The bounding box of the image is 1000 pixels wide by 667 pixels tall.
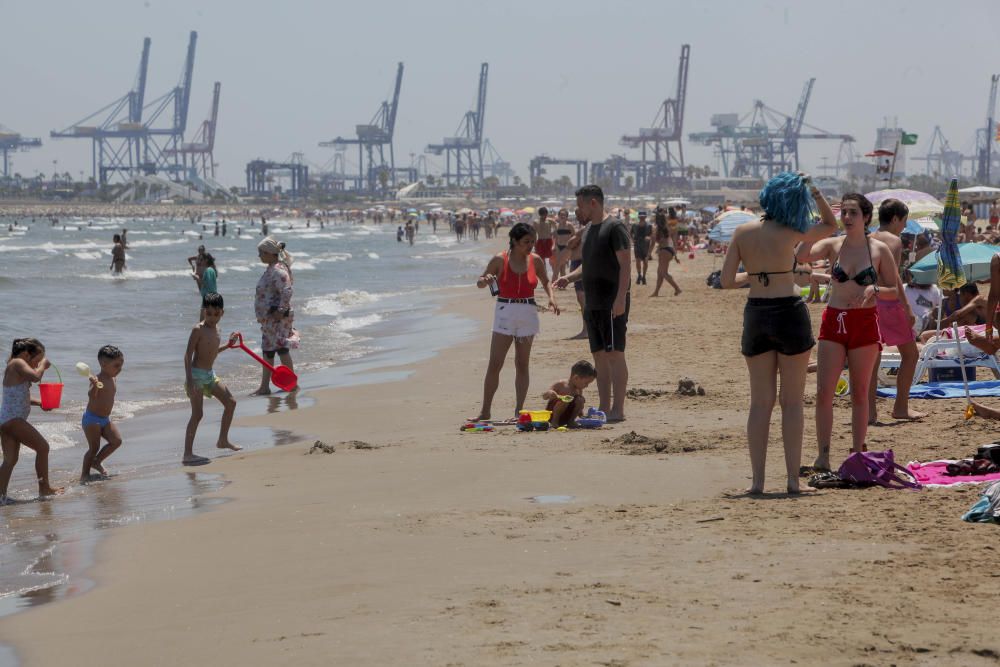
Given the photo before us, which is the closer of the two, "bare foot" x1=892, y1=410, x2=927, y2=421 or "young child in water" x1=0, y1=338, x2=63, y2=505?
"young child in water" x1=0, y1=338, x2=63, y2=505

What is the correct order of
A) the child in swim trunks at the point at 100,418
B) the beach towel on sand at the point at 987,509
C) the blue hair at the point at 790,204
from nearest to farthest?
the beach towel on sand at the point at 987,509
the blue hair at the point at 790,204
the child in swim trunks at the point at 100,418

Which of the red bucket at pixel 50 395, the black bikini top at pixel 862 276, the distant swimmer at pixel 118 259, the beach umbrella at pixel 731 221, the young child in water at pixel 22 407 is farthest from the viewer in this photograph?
the distant swimmer at pixel 118 259

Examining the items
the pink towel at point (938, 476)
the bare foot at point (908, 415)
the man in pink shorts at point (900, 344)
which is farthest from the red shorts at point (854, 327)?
the bare foot at point (908, 415)

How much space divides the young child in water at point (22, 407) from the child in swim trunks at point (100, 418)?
0.32 m

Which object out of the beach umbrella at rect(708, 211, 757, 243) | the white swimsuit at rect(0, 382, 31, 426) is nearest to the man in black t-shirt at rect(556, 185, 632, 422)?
the white swimsuit at rect(0, 382, 31, 426)

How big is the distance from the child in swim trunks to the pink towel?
14.1 ft

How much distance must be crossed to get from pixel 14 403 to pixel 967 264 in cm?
698

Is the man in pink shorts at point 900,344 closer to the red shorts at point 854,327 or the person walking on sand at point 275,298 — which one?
the red shorts at point 854,327

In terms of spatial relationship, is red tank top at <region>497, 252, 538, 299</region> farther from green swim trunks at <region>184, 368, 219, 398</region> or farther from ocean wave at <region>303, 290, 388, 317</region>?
ocean wave at <region>303, 290, 388, 317</region>

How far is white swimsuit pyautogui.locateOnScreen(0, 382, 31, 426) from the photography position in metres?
6.63

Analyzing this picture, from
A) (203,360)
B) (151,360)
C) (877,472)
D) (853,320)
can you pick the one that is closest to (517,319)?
(203,360)

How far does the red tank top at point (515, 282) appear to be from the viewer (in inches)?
293

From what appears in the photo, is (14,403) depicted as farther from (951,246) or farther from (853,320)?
(951,246)

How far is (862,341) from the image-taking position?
18.0ft
